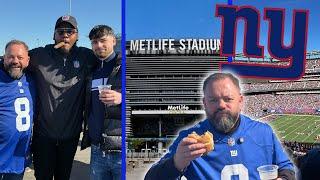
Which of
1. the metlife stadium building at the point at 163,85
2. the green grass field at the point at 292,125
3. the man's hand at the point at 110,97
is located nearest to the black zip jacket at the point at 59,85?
the man's hand at the point at 110,97

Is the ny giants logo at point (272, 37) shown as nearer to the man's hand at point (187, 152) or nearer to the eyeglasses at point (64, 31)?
the man's hand at point (187, 152)

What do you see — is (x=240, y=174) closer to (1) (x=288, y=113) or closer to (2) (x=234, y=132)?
(2) (x=234, y=132)

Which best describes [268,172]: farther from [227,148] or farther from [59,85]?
[59,85]

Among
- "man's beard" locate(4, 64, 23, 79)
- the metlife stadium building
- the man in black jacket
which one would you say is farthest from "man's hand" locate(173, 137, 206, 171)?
"man's beard" locate(4, 64, 23, 79)

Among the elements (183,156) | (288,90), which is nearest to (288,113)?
(288,90)

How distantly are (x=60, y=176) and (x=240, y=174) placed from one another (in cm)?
153

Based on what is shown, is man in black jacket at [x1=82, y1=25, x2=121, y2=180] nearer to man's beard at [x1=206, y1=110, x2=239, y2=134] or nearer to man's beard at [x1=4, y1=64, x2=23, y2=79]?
man's beard at [x1=4, y1=64, x2=23, y2=79]

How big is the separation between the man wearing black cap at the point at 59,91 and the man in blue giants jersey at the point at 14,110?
7 cm

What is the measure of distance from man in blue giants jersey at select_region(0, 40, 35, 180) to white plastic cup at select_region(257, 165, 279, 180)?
1758 millimetres

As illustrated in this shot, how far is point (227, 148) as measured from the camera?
2857mm

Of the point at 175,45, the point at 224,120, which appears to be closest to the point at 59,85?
the point at 175,45

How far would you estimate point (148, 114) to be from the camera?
2.88 metres

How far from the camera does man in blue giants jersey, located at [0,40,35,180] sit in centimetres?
352

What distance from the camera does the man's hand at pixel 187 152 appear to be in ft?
8.99
